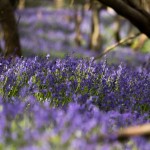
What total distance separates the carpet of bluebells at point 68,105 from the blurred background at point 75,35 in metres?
3.79

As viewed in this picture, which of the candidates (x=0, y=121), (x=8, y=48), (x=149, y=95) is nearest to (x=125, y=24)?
(x=8, y=48)

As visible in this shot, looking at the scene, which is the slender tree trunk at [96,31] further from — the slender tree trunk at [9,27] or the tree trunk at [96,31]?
the slender tree trunk at [9,27]

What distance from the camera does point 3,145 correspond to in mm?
2760

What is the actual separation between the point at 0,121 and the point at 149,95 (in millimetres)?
2424

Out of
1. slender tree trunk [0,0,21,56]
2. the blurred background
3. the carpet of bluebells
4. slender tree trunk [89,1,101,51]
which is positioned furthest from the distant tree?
slender tree trunk [89,1,101,51]

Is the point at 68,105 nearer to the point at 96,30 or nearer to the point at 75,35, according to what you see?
the point at 96,30

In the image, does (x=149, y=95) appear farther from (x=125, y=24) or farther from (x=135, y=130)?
(x=125, y=24)

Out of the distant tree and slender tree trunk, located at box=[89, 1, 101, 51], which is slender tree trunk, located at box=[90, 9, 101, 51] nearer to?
slender tree trunk, located at box=[89, 1, 101, 51]

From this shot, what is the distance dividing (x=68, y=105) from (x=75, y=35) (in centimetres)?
1628

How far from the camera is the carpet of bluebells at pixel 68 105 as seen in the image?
108 inches

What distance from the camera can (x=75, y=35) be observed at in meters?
20.1

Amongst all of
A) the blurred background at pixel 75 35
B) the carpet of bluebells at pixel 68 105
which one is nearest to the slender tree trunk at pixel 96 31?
the blurred background at pixel 75 35

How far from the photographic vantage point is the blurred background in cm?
1540

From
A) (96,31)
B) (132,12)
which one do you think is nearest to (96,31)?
(96,31)
